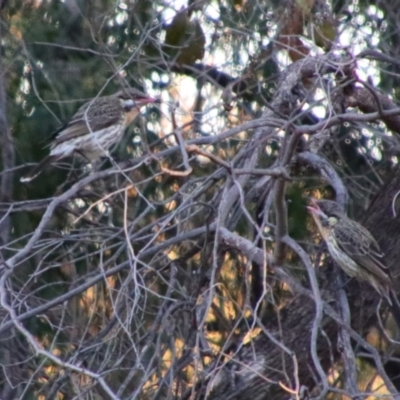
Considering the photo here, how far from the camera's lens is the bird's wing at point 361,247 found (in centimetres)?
602

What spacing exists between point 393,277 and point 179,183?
5.67 feet

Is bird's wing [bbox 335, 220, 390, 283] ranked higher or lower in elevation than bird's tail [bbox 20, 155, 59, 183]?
higher

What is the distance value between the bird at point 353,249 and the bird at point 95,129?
1327 millimetres

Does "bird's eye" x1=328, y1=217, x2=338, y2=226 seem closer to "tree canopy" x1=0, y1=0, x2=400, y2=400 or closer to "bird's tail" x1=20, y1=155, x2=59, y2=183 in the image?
"tree canopy" x1=0, y1=0, x2=400, y2=400

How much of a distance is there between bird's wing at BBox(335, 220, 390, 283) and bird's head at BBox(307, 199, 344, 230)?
7 cm

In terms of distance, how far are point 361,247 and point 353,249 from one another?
49mm

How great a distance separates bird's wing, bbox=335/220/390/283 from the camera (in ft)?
19.8

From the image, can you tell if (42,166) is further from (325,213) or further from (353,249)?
(353,249)

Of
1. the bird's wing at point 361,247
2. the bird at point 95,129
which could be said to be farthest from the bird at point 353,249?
the bird at point 95,129

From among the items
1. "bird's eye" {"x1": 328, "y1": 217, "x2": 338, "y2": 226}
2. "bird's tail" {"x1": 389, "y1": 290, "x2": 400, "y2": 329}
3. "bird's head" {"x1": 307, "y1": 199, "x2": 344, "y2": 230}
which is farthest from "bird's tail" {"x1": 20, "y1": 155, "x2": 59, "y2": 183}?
"bird's tail" {"x1": 389, "y1": 290, "x2": 400, "y2": 329}

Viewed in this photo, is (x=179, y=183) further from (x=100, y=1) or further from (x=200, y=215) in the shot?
(x=100, y=1)

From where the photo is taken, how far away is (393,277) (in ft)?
20.2

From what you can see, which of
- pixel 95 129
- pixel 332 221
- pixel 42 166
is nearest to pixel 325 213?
pixel 332 221

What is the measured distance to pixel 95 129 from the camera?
7785mm
